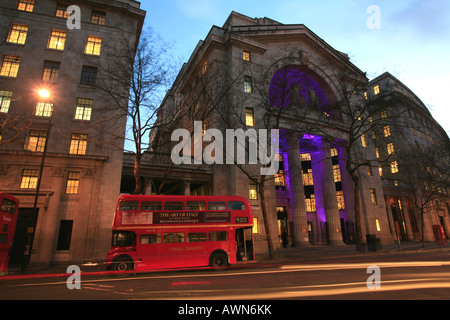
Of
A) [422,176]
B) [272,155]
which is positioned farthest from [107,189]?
[422,176]

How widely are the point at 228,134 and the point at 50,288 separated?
17741mm

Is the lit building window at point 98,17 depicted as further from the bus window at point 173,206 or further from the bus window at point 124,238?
the bus window at point 124,238

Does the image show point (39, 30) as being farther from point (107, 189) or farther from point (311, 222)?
point (311, 222)

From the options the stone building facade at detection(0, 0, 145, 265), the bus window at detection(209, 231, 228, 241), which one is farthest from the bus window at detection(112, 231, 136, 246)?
the stone building facade at detection(0, 0, 145, 265)

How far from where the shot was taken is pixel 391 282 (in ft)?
25.8

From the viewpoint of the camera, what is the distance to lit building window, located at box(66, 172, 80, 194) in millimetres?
18484

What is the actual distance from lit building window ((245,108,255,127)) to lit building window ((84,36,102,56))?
15647mm

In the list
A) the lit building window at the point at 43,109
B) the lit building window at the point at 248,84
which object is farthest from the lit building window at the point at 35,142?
the lit building window at the point at 248,84

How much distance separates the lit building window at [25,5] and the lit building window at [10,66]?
5.03 metres

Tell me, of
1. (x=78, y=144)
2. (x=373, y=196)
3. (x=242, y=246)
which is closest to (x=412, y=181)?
(x=373, y=196)

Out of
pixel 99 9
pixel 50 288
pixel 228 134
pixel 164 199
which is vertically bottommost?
pixel 50 288

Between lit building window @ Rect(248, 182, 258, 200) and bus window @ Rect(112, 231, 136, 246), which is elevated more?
lit building window @ Rect(248, 182, 258, 200)

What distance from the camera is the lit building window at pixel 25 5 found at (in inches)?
831

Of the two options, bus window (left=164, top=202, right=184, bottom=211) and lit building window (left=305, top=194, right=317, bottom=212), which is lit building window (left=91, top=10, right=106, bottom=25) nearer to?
bus window (left=164, top=202, right=184, bottom=211)
